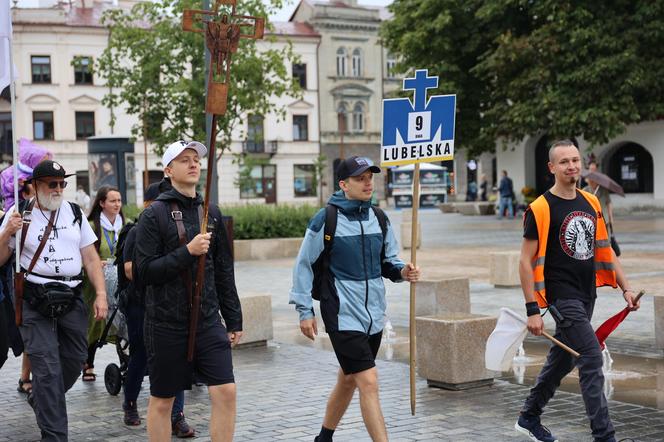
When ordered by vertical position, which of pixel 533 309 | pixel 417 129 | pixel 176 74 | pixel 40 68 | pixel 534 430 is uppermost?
pixel 40 68

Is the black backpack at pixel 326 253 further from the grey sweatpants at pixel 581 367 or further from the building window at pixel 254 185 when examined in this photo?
the building window at pixel 254 185

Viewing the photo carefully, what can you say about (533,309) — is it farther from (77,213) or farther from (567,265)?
(77,213)

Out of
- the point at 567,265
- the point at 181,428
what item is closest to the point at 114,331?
the point at 181,428

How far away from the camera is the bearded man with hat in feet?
20.2

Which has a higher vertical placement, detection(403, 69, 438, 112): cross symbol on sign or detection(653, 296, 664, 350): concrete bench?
detection(403, 69, 438, 112): cross symbol on sign

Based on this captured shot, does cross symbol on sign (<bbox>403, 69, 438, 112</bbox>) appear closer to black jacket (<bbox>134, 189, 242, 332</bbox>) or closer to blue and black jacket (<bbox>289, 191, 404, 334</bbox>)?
blue and black jacket (<bbox>289, 191, 404, 334</bbox>)

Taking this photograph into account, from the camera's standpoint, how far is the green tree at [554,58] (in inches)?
1241

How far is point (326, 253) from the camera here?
5.83m

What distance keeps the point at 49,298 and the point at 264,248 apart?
1696 cm

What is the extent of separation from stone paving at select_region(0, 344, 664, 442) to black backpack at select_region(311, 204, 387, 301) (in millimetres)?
1335

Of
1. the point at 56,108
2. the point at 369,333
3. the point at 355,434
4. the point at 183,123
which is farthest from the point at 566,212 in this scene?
the point at 56,108

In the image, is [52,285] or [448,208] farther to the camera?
[448,208]

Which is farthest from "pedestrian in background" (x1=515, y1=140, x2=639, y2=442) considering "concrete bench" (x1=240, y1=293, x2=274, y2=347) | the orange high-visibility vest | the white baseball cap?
"concrete bench" (x1=240, y1=293, x2=274, y2=347)

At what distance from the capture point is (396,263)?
19.5ft
